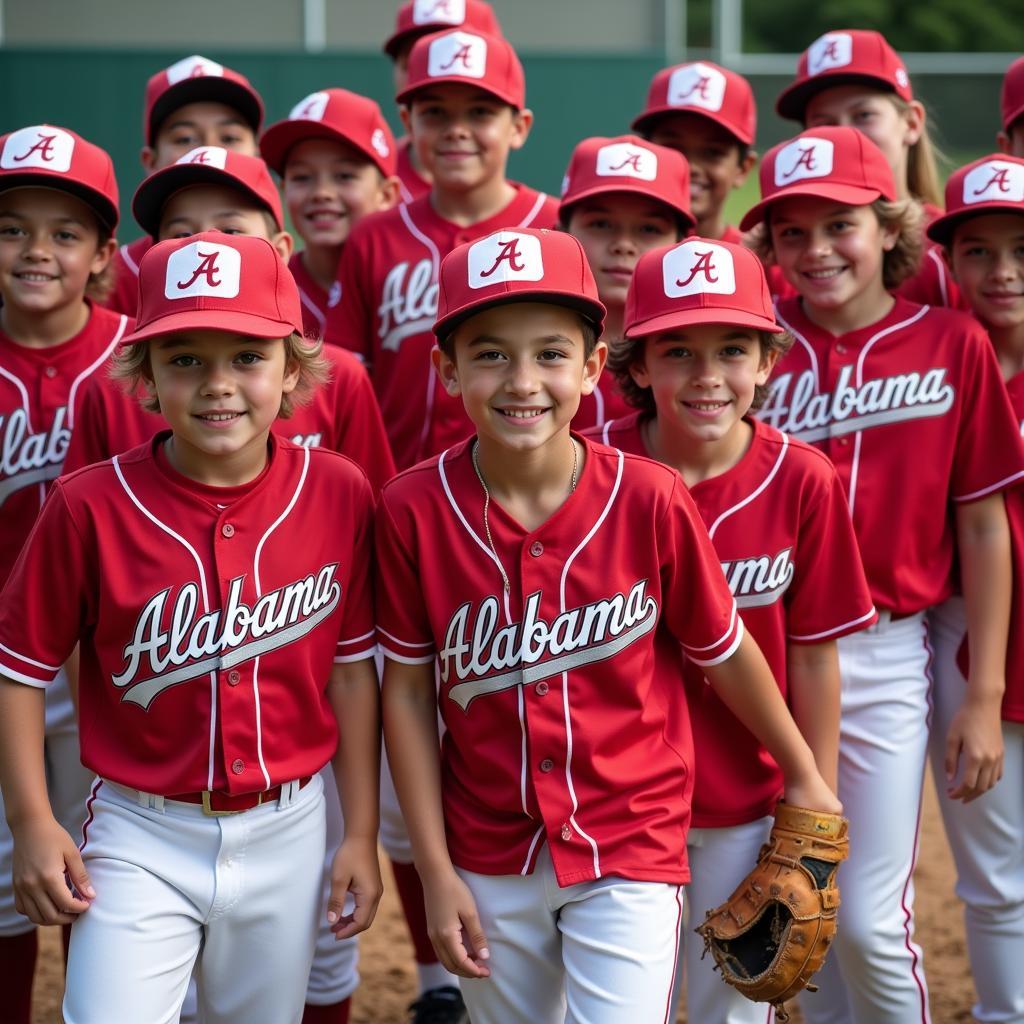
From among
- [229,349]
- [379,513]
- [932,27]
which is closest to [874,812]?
[379,513]

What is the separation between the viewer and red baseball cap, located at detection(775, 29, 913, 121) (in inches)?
143

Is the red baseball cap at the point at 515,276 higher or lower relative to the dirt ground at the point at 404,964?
higher

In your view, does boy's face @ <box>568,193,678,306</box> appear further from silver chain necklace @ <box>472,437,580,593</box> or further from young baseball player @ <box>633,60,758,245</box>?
silver chain necklace @ <box>472,437,580,593</box>

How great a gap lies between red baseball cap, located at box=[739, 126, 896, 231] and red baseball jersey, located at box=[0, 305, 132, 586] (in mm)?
1530

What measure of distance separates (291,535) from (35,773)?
575 millimetres

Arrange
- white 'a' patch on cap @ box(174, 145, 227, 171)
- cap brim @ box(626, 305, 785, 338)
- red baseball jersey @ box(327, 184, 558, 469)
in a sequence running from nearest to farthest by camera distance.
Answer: cap brim @ box(626, 305, 785, 338)
white 'a' patch on cap @ box(174, 145, 227, 171)
red baseball jersey @ box(327, 184, 558, 469)

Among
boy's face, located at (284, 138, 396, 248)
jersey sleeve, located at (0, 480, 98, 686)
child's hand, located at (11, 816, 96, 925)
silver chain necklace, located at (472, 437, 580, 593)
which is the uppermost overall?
boy's face, located at (284, 138, 396, 248)

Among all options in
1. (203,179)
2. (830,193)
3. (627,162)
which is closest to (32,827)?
(203,179)

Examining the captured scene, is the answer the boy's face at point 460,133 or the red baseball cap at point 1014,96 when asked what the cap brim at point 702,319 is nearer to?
the boy's face at point 460,133

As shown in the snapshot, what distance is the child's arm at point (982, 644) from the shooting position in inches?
113

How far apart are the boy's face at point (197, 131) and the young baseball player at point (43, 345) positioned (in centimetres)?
69

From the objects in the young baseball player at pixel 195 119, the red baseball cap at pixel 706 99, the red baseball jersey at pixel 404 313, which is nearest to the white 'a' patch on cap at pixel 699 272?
the red baseball jersey at pixel 404 313

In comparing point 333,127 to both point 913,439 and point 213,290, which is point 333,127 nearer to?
point 213,290

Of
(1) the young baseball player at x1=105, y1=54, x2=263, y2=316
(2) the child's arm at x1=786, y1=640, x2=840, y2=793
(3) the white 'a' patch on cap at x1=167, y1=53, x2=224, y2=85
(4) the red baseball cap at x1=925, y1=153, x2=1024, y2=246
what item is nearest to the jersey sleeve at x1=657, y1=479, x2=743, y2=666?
(2) the child's arm at x1=786, y1=640, x2=840, y2=793
